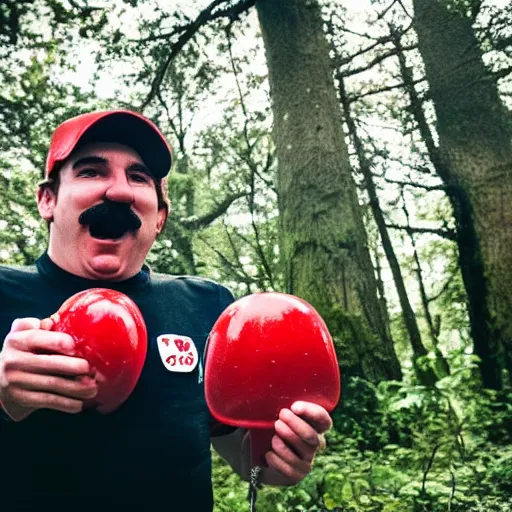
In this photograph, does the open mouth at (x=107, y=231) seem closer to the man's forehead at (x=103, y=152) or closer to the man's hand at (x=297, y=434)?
the man's forehead at (x=103, y=152)

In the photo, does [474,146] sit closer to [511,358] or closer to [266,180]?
[511,358]

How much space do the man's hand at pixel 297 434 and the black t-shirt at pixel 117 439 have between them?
0.46 m

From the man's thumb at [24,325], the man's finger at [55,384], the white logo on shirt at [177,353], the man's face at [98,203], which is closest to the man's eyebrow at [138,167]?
the man's face at [98,203]

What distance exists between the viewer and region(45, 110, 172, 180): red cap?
4.91ft

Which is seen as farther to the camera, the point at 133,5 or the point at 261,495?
the point at 133,5

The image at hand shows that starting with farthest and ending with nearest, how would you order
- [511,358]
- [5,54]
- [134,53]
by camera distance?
Answer: 1. [134,53]
2. [5,54]
3. [511,358]

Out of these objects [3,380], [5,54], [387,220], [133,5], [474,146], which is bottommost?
[3,380]

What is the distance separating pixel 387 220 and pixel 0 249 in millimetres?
7463

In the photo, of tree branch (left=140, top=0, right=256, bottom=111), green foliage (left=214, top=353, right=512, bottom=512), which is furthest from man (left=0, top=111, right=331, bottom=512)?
tree branch (left=140, top=0, right=256, bottom=111)

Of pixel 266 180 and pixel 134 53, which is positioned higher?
pixel 134 53

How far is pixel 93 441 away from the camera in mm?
1285

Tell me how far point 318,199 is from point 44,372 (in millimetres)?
4218

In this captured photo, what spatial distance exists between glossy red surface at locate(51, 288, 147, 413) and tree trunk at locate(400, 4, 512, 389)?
4.56m

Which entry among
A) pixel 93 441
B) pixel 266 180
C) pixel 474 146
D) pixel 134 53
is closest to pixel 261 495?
pixel 93 441
